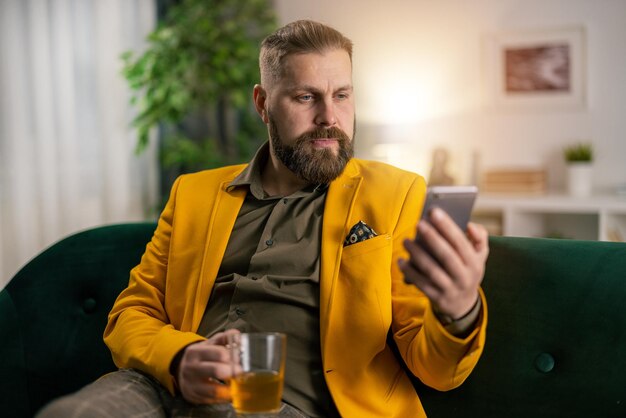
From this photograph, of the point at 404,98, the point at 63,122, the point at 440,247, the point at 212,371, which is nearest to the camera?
the point at 440,247

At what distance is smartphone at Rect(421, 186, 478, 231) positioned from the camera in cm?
109

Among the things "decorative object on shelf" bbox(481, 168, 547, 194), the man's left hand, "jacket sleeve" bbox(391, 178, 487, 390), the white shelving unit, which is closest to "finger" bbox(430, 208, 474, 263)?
the man's left hand

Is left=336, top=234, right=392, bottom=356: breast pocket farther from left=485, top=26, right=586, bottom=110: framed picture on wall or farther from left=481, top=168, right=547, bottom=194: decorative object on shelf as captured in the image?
left=485, top=26, right=586, bottom=110: framed picture on wall

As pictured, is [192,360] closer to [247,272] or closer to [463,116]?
[247,272]

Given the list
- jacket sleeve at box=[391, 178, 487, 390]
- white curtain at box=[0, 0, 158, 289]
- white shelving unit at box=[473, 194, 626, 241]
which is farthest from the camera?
white shelving unit at box=[473, 194, 626, 241]

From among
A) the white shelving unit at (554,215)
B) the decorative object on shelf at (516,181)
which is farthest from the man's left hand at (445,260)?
the decorative object on shelf at (516,181)

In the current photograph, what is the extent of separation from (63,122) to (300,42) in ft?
7.64

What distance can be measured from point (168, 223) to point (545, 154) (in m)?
2.89

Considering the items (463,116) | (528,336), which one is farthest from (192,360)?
(463,116)

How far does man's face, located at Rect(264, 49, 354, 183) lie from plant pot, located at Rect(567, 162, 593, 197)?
250cm

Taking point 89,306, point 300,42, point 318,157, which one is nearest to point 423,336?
point 318,157

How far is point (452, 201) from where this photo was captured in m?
1.10

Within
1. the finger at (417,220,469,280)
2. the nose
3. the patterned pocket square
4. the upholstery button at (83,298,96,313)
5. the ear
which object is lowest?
the upholstery button at (83,298,96,313)

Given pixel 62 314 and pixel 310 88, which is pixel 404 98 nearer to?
pixel 310 88
